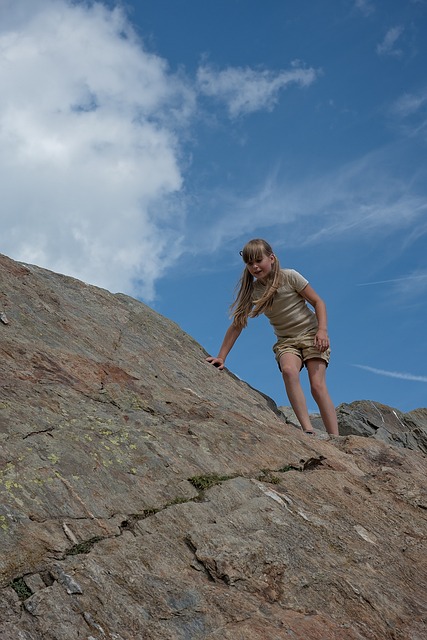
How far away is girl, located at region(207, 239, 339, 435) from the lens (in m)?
13.4

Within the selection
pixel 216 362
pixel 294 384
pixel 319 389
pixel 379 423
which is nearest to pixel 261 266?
pixel 216 362

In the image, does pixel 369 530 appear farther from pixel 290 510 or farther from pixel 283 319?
pixel 283 319

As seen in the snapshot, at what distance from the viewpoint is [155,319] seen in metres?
13.6

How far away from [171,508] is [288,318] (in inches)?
265

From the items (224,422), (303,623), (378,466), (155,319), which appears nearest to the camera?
(303,623)

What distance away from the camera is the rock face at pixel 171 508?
258 inches

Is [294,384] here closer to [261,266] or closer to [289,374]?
[289,374]

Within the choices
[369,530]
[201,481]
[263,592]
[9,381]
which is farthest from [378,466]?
[9,381]

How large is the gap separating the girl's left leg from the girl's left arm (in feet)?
1.49

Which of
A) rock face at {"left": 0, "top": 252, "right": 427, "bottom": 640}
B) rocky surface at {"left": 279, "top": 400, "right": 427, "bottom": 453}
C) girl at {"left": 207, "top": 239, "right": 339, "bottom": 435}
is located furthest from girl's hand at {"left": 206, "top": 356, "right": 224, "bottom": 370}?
rocky surface at {"left": 279, "top": 400, "right": 427, "bottom": 453}

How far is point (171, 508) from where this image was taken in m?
7.93

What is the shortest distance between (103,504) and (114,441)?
118 cm

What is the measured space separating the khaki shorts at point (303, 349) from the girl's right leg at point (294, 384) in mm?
161

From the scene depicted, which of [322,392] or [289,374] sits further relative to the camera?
[322,392]
